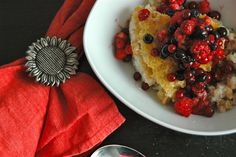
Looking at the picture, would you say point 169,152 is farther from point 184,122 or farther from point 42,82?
point 42,82

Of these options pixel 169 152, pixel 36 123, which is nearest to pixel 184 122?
pixel 169 152

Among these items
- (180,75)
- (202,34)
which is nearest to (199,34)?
(202,34)

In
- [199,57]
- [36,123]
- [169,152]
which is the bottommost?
[169,152]

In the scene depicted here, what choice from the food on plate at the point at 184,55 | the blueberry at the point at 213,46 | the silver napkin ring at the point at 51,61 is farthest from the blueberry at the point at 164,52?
the silver napkin ring at the point at 51,61

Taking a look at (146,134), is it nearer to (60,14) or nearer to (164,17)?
(164,17)

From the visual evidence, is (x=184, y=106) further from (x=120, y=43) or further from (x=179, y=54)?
(x=120, y=43)

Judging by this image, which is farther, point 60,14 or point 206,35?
point 60,14

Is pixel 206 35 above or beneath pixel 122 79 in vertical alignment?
above
